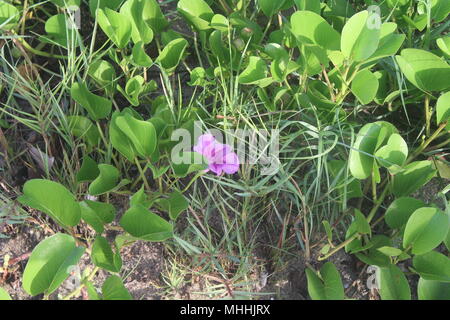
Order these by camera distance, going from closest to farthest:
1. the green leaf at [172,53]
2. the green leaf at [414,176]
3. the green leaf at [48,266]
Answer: the green leaf at [48,266] → the green leaf at [414,176] → the green leaf at [172,53]

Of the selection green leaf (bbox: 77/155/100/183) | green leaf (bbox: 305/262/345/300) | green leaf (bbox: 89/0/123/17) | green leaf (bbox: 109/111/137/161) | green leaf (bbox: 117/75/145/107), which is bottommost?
green leaf (bbox: 305/262/345/300)

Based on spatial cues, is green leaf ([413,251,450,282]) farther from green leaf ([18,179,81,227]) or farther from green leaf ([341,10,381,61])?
green leaf ([18,179,81,227])

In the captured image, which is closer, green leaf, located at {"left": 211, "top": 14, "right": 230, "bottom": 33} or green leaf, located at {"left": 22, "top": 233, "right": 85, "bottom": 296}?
green leaf, located at {"left": 22, "top": 233, "right": 85, "bottom": 296}

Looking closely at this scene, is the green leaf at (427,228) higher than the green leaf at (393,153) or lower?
lower

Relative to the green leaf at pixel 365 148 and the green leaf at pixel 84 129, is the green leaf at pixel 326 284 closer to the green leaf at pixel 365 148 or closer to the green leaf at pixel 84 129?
the green leaf at pixel 365 148

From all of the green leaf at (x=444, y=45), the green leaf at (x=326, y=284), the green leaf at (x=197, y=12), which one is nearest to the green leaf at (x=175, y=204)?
the green leaf at (x=326, y=284)

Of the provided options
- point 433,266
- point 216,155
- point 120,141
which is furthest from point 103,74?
point 433,266

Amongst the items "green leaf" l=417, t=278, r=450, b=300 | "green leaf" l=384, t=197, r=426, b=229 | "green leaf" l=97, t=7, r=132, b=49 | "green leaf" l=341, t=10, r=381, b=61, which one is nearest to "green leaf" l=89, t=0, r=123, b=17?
"green leaf" l=97, t=7, r=132, b=49

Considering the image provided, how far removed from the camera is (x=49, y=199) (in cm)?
92

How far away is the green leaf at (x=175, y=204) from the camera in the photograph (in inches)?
38.7

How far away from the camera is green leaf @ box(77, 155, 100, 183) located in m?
1.02

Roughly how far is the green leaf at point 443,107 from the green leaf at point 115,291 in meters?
0.67

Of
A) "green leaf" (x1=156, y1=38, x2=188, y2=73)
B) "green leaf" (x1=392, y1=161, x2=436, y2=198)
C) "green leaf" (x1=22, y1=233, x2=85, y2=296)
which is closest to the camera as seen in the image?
"green leaf" (x1=22, y1=233, x2=85, y2=296)

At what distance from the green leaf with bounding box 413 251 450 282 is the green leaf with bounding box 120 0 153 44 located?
2.25ft
